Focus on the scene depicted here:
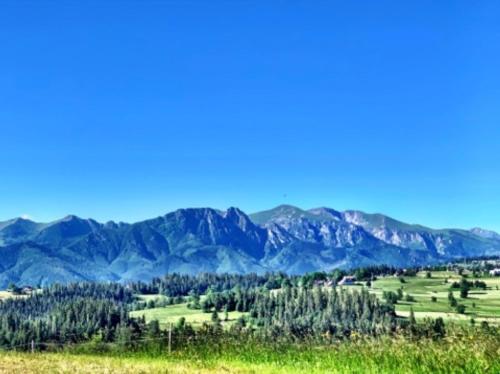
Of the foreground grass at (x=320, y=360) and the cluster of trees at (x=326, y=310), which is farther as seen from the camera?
the cluster of trees at (x=326, y=310)

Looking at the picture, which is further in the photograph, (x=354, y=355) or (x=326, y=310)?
(x=326, y=310)

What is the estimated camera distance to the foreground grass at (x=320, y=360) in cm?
1825

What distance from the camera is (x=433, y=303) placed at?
186875 millimetres

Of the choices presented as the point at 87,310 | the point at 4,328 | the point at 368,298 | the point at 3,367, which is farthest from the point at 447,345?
the point at 4,328

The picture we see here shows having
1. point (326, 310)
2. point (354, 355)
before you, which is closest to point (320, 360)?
point (354, 355)

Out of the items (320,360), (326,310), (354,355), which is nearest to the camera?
(354,355)

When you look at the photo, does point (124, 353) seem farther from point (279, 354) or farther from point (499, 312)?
point (499, 312)

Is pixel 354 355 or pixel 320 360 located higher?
pixel 354 355

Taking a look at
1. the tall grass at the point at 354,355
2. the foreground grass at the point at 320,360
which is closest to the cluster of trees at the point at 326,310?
the tall grass at the point at 354,355

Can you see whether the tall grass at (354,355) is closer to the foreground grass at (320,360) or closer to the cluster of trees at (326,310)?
the foreground grass at (320,360)

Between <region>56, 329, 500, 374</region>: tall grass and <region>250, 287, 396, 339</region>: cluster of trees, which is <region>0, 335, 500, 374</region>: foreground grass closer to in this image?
<region>56, 329, 500, 374</region>: tall grass

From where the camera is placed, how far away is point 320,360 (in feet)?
72.0

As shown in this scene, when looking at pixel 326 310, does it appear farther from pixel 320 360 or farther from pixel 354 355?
pixel 354 355

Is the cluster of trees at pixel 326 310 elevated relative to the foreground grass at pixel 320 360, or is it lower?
lower
